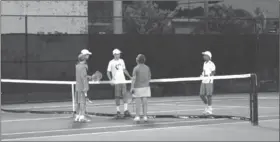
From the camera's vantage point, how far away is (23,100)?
2220 cm

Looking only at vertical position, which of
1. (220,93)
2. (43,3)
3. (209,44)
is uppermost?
(43,3)

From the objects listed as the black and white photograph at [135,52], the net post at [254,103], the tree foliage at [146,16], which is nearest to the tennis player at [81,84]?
the black and white photograph at [135,52]

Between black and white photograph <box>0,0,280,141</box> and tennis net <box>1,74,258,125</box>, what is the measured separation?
0.12 ft

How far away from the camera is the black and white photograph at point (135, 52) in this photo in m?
19.0

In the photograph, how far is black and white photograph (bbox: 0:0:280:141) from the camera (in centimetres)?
1905

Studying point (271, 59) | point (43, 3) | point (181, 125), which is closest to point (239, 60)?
point (271, 59)

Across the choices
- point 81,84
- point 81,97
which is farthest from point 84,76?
point 81,97

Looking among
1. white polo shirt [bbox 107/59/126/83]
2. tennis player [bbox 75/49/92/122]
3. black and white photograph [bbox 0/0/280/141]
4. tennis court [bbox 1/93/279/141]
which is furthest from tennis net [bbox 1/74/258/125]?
tennis player [bbox 75/49/92/122]

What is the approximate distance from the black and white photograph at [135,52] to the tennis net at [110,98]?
38 millimetres

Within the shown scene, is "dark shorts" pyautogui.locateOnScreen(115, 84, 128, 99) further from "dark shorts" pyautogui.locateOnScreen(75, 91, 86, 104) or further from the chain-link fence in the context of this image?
the chain-link fence

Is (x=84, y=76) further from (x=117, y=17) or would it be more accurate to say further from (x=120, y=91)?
(x=117, y=17)

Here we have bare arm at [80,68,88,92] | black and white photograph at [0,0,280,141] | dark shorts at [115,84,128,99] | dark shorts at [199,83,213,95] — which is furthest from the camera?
black and white photograph at [0,0,280,141]

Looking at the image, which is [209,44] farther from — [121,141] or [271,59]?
[121,141]

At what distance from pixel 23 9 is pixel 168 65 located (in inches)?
255
